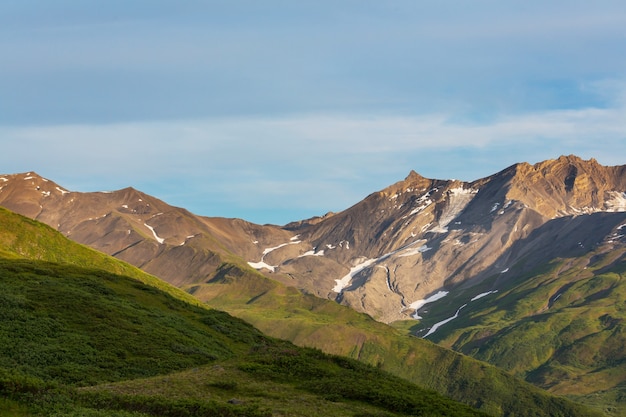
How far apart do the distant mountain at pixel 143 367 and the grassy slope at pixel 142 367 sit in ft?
0.34

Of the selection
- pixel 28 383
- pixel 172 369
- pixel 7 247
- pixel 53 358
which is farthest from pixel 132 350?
pixel 7 247

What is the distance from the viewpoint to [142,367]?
64.4 meters

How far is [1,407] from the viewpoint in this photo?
36312 mm

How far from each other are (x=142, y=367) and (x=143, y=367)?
0.33 ft

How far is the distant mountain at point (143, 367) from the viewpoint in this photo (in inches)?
1668

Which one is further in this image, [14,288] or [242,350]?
[242,350]

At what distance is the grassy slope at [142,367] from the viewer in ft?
139

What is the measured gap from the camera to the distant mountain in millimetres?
42375

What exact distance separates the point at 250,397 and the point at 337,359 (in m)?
18.7

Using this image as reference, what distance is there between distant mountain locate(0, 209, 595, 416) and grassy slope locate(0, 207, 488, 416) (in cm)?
11

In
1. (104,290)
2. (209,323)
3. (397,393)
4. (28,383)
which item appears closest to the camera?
(28,383)

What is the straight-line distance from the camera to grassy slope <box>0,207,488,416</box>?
42344mm

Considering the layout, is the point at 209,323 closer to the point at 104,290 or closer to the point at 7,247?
the point at 104,290

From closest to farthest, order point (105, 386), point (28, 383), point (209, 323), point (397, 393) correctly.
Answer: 1. point (28, 383)
2. point (105, 386)
3. point (397, 393)
4. point (209, 323)
